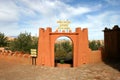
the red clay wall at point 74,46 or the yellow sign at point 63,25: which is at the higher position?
the yellow sign at point 63,25

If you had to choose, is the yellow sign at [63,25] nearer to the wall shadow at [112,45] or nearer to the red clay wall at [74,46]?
the red clay wall at [74,46]

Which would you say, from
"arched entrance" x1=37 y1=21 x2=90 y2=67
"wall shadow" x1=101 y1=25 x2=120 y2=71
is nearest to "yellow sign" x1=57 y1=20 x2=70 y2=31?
"arched entrance" x1=37 y1=21 x2=90 y2=67

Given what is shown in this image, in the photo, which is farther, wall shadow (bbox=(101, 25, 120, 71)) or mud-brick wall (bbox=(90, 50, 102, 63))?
wall shadow (bbox=(101, 25, 120, 71))

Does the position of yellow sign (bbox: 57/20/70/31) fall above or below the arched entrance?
above

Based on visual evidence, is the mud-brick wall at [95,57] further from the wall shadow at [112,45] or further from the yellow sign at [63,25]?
the yellow sign at [63,25]

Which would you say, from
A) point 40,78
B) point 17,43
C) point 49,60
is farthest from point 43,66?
point 17,43

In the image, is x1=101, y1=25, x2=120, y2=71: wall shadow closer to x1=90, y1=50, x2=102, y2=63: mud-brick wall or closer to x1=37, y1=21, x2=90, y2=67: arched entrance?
x1=90, y1=50, x2=102, y2=63: mud-brick wall

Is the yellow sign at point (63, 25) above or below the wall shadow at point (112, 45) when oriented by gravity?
above

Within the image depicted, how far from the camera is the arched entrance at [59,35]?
23.4m

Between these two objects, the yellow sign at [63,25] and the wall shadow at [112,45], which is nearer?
the yellow sign at [63,25]

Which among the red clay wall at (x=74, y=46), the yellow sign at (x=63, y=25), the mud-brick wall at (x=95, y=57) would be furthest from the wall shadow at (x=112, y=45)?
the yellow sign at (x=63, y=25)

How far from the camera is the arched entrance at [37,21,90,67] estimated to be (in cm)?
2341

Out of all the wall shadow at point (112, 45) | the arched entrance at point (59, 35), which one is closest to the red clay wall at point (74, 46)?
the arched entrance at point (59, 35)

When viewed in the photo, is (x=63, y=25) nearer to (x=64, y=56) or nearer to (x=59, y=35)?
(x=59, y=35)
